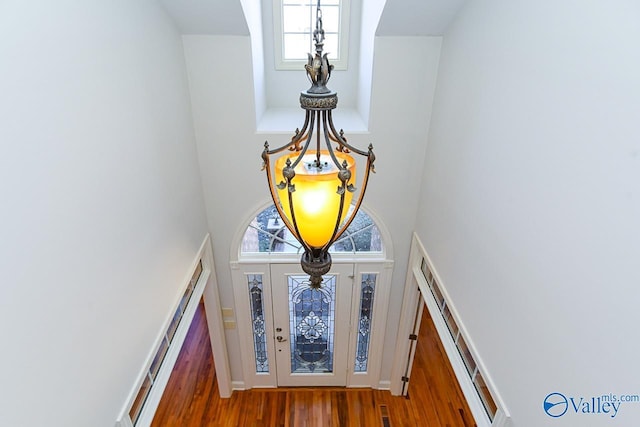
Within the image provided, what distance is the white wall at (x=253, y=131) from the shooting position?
8.83 ft

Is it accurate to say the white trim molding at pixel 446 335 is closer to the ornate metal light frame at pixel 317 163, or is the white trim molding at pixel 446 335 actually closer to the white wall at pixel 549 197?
the white wall at pixel 549 197

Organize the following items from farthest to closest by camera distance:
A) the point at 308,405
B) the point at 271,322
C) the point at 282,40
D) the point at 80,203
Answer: the point at 308,405 → the point at 271,322 → the point at 282,40 → the point at 80,203

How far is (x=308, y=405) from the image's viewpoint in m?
4.27

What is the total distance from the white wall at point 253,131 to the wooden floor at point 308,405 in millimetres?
1837

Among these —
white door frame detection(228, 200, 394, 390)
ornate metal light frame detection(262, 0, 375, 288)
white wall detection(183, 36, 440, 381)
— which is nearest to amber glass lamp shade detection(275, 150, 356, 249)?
ornate metal light frame detection(262, 0, 375, 288)

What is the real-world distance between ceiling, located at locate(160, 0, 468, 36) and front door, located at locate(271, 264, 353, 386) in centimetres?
207

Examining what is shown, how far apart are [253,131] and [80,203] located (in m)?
1.63

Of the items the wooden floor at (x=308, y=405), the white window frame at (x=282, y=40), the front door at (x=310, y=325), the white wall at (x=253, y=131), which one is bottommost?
the wooden floor at (x=308, y=405)

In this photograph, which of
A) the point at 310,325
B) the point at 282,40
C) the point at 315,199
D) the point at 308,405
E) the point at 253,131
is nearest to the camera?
the point at 315,199

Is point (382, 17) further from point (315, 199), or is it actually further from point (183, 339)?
A: point (183, 339)

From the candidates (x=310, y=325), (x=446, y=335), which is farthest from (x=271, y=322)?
(x=446, y=335)

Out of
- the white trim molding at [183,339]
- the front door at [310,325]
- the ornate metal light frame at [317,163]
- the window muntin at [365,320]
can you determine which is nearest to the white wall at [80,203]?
the white trim molding at [183,339]

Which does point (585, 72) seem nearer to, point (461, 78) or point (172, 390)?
point (461, 78)

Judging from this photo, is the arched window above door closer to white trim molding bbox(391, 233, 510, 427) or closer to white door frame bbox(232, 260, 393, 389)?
white door frame bbox(232, 260, 393, 389)
